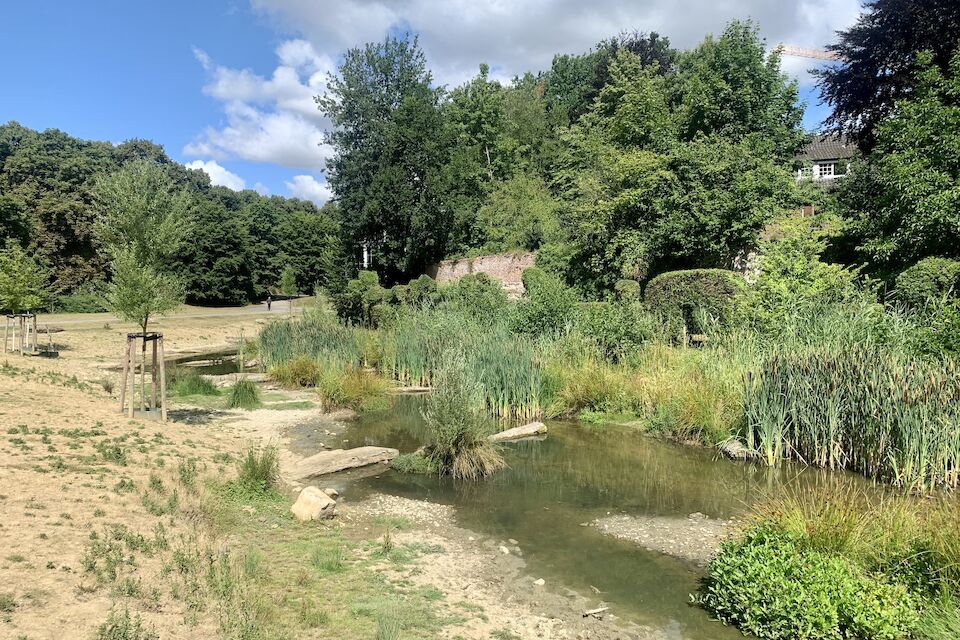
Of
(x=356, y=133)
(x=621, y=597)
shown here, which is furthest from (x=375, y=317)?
(x=621, y=597)

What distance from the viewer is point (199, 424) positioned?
10.1 m

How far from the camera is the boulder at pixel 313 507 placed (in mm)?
6098

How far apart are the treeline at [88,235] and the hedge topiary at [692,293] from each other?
1799 centimetres

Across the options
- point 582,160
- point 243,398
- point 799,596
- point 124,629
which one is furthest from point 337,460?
point 582,160

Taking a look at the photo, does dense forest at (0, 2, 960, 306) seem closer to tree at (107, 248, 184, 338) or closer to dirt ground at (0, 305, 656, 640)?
tree at (107, 248, 184, 338)

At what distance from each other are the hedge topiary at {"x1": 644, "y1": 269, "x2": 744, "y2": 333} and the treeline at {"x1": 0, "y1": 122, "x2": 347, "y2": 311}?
59.0ft

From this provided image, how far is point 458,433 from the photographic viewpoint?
805cm

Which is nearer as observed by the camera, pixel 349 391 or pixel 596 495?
pixel 596 495

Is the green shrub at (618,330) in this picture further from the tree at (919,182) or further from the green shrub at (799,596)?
the green shrub at (799,596)

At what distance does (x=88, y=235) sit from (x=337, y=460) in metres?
36.2

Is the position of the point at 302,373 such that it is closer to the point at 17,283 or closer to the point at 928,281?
the point at 17,283

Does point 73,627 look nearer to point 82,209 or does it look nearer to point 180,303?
point 180,303

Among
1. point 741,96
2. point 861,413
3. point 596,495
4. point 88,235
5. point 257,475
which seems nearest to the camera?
point 257,475

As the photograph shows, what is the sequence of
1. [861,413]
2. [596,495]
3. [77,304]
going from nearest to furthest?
1. [596,495]
2. [861,413]
3. [77,304]
